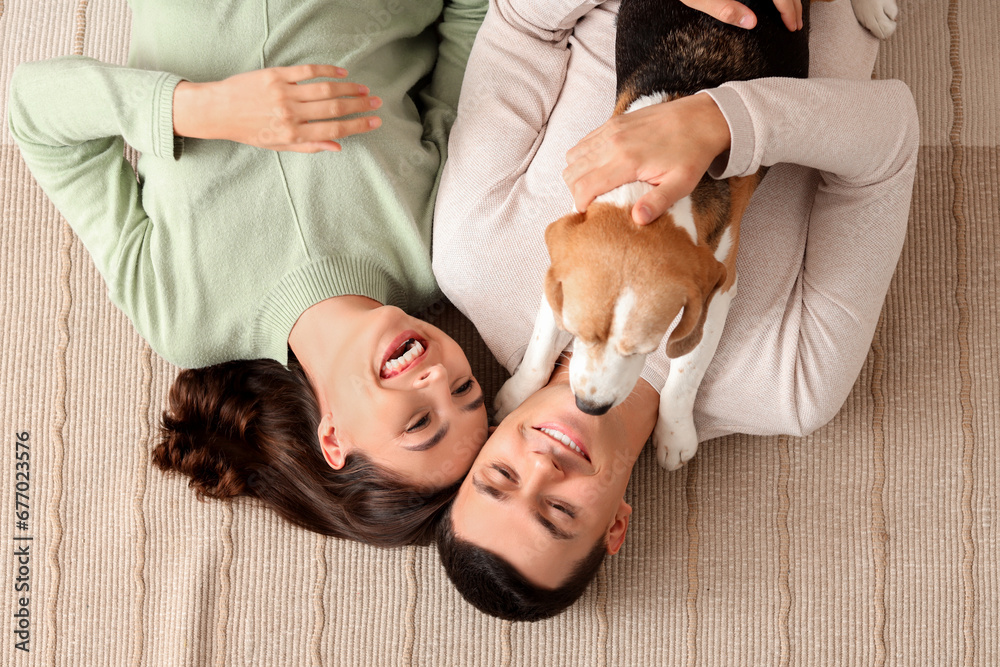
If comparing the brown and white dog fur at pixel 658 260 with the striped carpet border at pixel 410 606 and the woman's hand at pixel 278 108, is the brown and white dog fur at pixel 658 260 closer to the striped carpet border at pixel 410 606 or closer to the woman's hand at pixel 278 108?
the striped carpet border at pixel 410 606

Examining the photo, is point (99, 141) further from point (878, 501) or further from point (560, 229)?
point (878, 501)

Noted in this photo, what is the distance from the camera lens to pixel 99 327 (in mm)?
2176

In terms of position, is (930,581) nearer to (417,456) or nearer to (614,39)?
(417,456)

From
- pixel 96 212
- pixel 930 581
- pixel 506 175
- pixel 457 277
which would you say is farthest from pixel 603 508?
pixel 96 212

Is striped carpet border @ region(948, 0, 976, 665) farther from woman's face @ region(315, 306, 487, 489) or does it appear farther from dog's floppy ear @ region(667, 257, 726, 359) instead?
woman's face @ region(315, 306, 487, 489)

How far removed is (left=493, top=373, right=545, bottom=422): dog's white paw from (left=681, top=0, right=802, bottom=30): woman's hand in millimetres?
908

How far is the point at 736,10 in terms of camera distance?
1572 millimetres

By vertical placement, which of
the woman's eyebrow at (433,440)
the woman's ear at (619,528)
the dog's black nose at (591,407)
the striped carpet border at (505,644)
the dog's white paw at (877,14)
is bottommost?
the striped carpet border at (505,644)

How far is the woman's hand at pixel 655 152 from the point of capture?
1391 millimetres

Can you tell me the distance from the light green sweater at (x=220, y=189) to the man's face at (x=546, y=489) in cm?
54

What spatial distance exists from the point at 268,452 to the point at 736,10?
155cm

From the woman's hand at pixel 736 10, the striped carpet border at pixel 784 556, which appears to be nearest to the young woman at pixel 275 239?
the woman's hand at pixel 736 10

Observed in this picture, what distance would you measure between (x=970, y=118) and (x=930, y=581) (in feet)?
4.29

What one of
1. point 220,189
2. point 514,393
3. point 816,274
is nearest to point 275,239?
point 220,189
